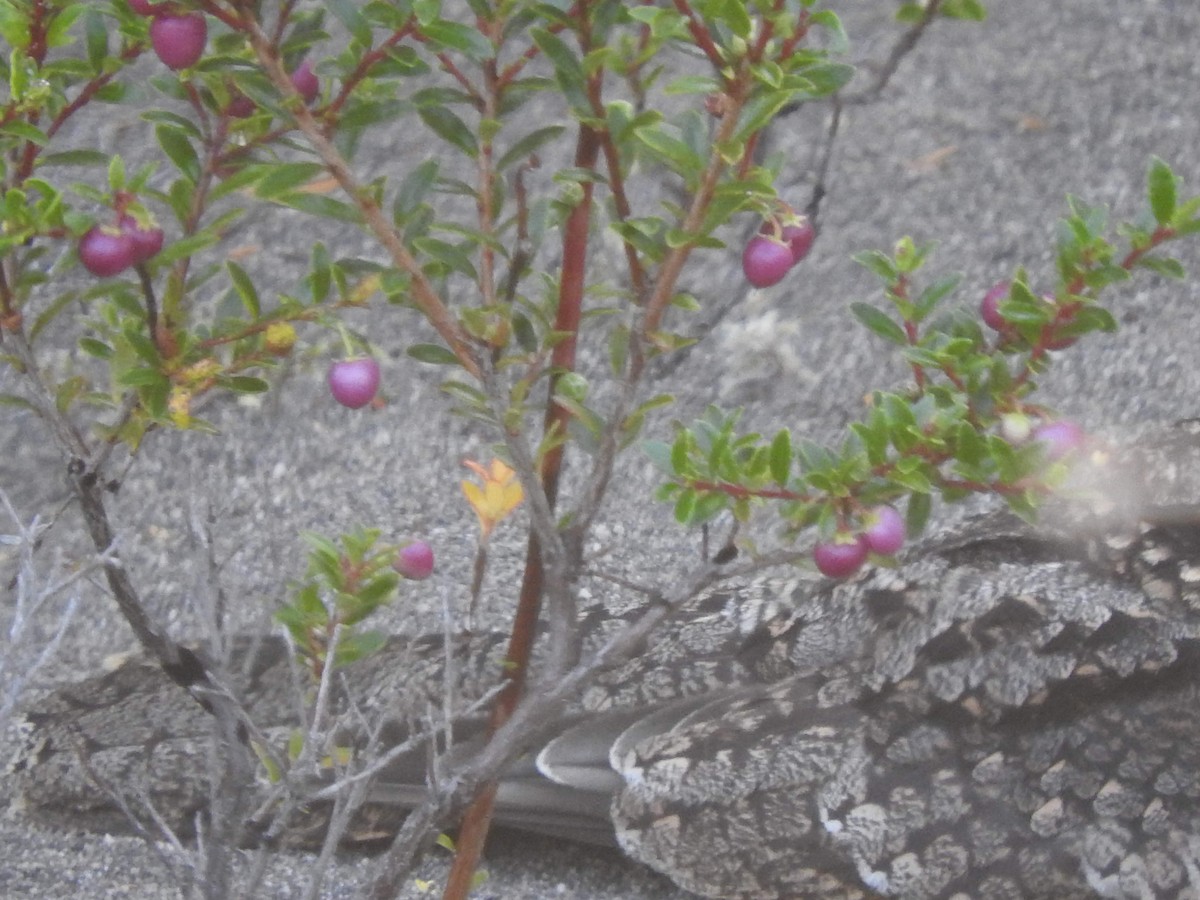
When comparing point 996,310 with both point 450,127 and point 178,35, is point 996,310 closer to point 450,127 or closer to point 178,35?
point 450,127

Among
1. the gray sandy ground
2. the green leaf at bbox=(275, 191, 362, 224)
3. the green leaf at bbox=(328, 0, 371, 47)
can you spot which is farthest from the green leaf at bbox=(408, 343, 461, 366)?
the gray sandy ground

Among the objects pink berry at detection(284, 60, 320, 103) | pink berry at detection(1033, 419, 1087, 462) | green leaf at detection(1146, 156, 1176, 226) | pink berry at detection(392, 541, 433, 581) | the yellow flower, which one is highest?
pink berry at detection(284, 60, 320, 103)

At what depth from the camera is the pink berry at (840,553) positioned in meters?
1.13

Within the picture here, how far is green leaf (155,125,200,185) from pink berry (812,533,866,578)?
598mm

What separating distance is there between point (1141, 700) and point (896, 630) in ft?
0.90

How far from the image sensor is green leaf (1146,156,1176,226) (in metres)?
1.17

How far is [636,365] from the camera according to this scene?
1.14m

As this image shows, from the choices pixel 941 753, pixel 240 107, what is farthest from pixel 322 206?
pixel 941 753

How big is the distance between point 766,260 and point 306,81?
15.1 inches

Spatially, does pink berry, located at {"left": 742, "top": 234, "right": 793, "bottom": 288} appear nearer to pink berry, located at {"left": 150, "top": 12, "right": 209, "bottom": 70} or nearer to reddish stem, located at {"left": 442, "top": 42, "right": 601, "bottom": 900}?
reddish stem, located at {"left": 442, "top": 42, "right": 601, "bottom": 900}

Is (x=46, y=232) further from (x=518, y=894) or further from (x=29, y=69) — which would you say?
(x=518, y=894)

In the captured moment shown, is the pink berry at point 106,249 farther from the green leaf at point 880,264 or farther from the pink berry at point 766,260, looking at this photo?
the green leaf at point 880,264

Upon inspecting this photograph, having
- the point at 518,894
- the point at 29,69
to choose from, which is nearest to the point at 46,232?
the point at 29,69

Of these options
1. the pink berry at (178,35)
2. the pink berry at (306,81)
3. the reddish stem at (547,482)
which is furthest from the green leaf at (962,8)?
the pink berry at (178,35)
